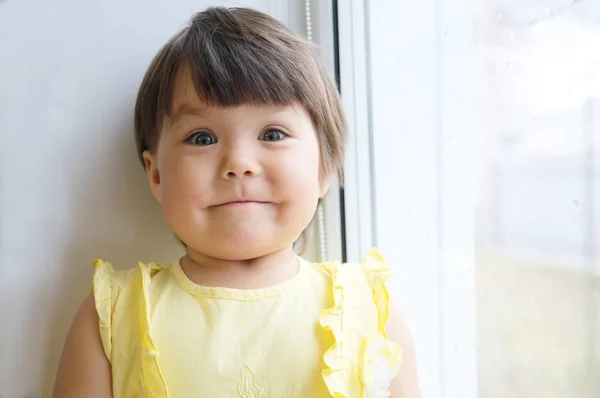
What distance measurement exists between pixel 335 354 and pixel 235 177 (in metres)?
0.28

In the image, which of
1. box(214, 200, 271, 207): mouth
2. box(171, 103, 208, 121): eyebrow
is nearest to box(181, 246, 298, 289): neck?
box(214, 200, 271, 207): mouth

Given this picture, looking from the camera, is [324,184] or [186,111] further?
[324,184]

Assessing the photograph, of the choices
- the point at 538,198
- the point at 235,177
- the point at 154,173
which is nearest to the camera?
the point at 538,198

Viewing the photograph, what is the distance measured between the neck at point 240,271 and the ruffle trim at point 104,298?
117mm

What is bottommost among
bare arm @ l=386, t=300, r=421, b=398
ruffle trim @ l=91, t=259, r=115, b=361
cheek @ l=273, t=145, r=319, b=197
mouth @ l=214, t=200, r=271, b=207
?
bare arm @ l=386, t=300, r=421, b=398

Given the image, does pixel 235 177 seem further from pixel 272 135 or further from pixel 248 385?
pixel 248 385

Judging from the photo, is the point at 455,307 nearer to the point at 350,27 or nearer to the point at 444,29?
the point at 444,29

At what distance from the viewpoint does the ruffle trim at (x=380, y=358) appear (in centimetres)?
79

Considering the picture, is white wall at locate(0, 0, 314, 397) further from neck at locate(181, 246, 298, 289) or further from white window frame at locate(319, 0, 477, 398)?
white window frame at locate(319, 0, 477, 398)

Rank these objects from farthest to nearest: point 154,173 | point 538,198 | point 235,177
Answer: point 154,173 < point 235,177 < point 538,198

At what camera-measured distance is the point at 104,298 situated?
83 centimetres

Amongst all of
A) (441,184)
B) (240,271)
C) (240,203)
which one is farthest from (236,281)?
(441,184)

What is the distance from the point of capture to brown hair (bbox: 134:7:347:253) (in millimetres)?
793

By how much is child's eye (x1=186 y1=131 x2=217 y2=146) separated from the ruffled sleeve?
246 millimetres
